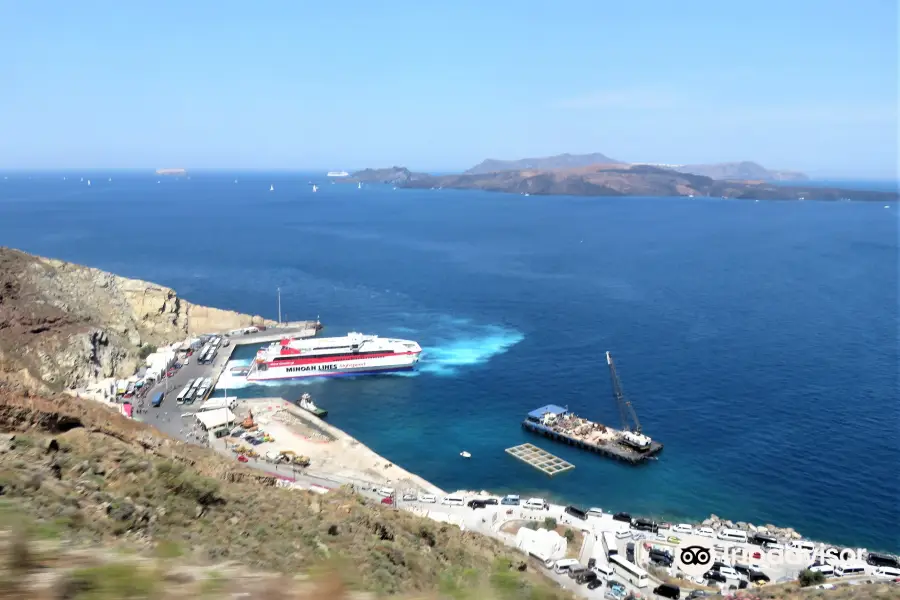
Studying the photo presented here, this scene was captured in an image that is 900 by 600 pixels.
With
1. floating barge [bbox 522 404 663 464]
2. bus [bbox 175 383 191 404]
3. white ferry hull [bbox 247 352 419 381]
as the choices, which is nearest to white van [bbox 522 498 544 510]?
floating barge [bbox 522 404 663 464]

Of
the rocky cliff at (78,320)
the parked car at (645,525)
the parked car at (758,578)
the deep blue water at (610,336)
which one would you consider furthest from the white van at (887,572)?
the rocky cliff at (78,320)

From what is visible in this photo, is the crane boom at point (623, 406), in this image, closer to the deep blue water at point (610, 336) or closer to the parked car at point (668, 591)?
the deep blue water at point (610, 336)

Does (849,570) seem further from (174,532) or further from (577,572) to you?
(174,532)

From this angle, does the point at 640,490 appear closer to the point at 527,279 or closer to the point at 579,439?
the point at 579,439

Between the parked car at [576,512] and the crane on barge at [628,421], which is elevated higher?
the crane on barge at [628,421]

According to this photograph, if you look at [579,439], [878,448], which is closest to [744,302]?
[878,448]

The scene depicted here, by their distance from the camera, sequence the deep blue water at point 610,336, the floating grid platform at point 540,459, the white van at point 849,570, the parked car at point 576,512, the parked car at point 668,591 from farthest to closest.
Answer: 1. the floating grid platform at point 540,459
2. the deep blue water at point 610,336
3. the parked car at point 576,512
4. the white van at point 849,570
5. the parked car at point 668,591
